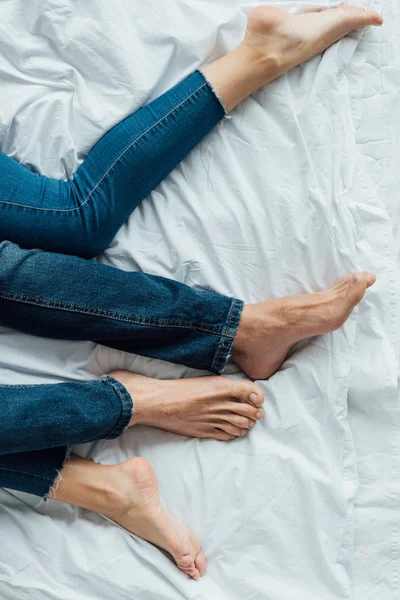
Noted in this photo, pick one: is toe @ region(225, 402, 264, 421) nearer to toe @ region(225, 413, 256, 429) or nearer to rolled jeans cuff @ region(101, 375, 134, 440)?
toe @ region(225, 413, 256, 429)

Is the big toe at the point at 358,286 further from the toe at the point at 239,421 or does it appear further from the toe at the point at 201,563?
the toe at the point at 201,563

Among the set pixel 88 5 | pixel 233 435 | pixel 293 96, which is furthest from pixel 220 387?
pixel 88 5

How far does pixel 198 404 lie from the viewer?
1226 mm

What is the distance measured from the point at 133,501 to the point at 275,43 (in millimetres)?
857

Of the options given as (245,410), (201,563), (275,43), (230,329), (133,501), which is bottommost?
(201,563)

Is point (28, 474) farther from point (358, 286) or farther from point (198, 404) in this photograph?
point (358, 286)

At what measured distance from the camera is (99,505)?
3.95 feet

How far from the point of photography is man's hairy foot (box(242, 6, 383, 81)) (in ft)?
3.91

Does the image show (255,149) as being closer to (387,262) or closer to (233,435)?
(387,262)

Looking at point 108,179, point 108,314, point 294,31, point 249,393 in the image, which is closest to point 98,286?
point 108,314

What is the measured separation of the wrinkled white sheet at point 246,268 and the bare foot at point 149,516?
3cm

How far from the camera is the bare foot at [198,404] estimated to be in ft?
3.99

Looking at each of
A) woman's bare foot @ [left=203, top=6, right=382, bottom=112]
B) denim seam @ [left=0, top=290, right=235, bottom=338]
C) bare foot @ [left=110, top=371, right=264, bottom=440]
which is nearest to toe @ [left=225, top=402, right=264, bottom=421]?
bare foot @ [left=110, top=371, right=264, bottom=440]

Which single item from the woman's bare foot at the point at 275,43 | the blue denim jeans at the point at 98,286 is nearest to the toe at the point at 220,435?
the blue denim jeans at the point at 98,286
